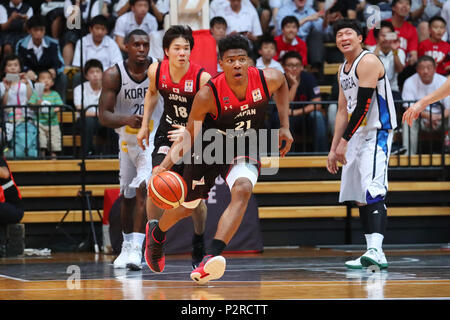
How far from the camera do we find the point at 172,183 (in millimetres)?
5914

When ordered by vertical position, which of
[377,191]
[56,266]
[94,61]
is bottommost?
[56,266]

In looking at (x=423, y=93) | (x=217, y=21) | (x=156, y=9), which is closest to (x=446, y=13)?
(x=423, y=93)

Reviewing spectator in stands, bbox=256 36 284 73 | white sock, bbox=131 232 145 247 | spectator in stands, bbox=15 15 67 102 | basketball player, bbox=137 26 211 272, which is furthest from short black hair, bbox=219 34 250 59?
spectator in stands, bbox=15 15 67 102

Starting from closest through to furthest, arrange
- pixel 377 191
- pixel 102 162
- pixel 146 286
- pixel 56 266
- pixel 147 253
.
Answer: pixel 146 286 → pixel 147 253 → pixel 377 191 → pixel 56 266 → pixel 102 162

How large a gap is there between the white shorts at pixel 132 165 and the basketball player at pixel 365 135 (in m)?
1.72

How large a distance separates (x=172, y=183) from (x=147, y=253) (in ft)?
2.68

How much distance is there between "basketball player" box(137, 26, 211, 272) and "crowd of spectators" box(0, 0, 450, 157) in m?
3.85

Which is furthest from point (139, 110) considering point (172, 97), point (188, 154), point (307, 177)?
point (307, 177)

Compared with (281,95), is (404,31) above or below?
above

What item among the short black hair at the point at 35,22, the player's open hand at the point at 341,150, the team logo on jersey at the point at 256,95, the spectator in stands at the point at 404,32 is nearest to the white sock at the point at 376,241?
the player's open hand at the point at 341,150

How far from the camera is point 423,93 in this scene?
37.9 ft

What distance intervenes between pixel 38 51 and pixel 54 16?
1.24 m

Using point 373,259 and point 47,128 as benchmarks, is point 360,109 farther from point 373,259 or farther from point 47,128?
point 47,128
